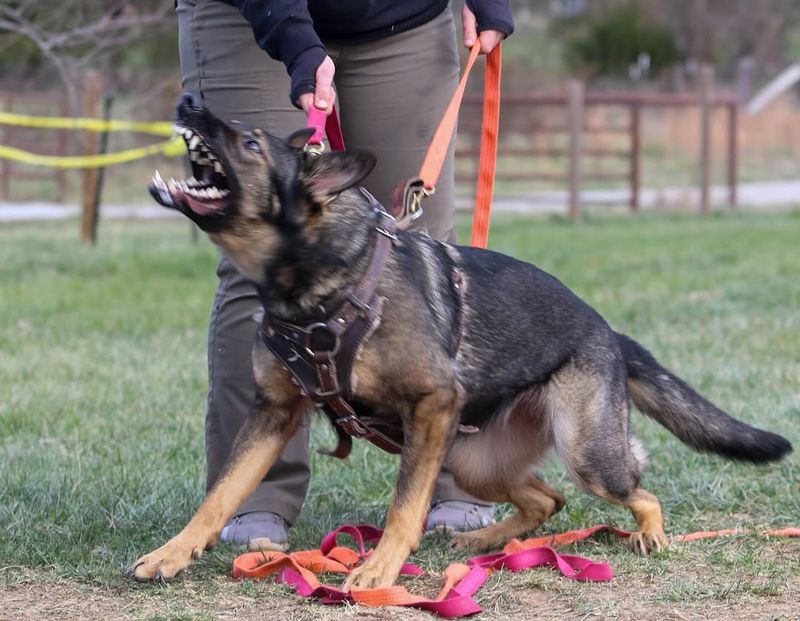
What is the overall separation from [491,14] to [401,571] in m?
1.90

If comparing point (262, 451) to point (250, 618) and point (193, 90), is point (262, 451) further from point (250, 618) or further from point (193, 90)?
point (193, 90)

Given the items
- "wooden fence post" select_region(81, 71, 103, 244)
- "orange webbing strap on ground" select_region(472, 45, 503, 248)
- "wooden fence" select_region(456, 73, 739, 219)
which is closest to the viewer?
"orange webbing strap on ground" select_region(472, 45, 503, 248)

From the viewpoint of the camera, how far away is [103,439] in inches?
218

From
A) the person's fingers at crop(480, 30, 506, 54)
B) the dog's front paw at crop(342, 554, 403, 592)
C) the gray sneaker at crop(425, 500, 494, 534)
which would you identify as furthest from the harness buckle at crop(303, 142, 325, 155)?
the gray sneaker at crop(425, 500, 494, 534)

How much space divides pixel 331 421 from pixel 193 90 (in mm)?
1218

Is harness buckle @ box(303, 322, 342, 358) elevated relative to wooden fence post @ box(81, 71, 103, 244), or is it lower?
lower

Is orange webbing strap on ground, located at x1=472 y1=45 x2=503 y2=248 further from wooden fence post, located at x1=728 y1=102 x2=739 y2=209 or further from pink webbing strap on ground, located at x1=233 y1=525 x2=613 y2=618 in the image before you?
wooden fence post, located at x1=728 y1=102 x2=739 y2=209

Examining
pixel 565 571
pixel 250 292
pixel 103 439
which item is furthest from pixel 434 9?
pixel 103 439

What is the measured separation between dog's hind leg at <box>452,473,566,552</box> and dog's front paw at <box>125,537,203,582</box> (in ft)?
3.38

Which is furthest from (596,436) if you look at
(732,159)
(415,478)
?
(732,159)

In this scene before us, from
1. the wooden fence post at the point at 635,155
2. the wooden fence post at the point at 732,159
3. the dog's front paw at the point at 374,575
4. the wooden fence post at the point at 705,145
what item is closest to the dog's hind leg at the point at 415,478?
the dog's front paw at the point at 374,575

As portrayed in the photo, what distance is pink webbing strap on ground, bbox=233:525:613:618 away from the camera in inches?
136

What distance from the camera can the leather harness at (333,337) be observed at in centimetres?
352

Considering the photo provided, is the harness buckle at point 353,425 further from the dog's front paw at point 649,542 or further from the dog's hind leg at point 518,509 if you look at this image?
the dog's front paw at point 649,542
